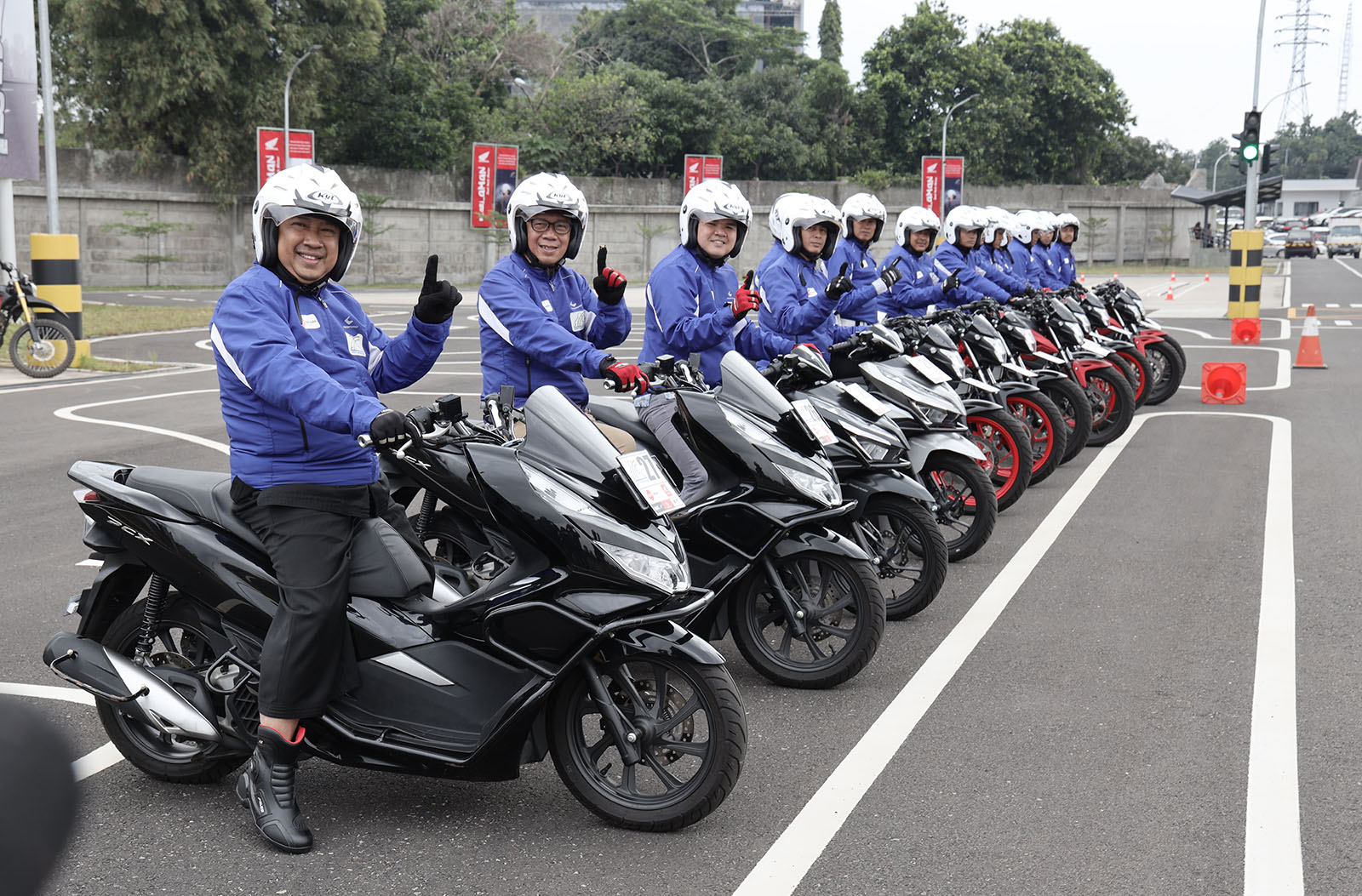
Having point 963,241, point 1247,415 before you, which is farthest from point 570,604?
point 1247,415

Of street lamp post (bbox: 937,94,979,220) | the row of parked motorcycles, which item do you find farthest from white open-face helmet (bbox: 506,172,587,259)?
street lamp post (bbox: 937,94,979,220)

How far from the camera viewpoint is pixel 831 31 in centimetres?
7600

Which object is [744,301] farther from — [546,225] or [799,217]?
[799,217]

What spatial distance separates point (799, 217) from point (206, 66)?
119ft

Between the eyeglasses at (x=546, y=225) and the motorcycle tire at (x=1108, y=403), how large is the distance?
668cm

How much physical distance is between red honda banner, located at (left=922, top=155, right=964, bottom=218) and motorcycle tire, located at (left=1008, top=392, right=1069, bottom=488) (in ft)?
134

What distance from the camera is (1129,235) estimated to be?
2483 inches

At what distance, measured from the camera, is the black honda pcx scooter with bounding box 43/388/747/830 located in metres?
3.88

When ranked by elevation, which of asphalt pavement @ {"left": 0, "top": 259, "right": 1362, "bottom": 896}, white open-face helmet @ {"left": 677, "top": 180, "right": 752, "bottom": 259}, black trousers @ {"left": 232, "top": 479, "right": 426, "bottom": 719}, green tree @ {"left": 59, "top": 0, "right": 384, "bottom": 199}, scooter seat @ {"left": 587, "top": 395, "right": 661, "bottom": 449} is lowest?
asphalt pavement @ {"left": 0, "top": 259, "right": 1362, "bottom": 896}

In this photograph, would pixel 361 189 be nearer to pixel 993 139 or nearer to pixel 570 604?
pixel 993 139

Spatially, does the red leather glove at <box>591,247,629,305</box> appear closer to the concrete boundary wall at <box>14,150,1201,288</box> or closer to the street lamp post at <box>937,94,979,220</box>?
the concrete boundary wall at <box>14,150,1201,288</box>

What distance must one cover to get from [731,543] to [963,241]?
6744mm

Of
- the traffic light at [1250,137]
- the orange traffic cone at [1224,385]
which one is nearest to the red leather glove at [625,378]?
the orange traffic cone at [1224,385]

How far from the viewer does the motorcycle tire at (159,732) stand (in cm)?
423
